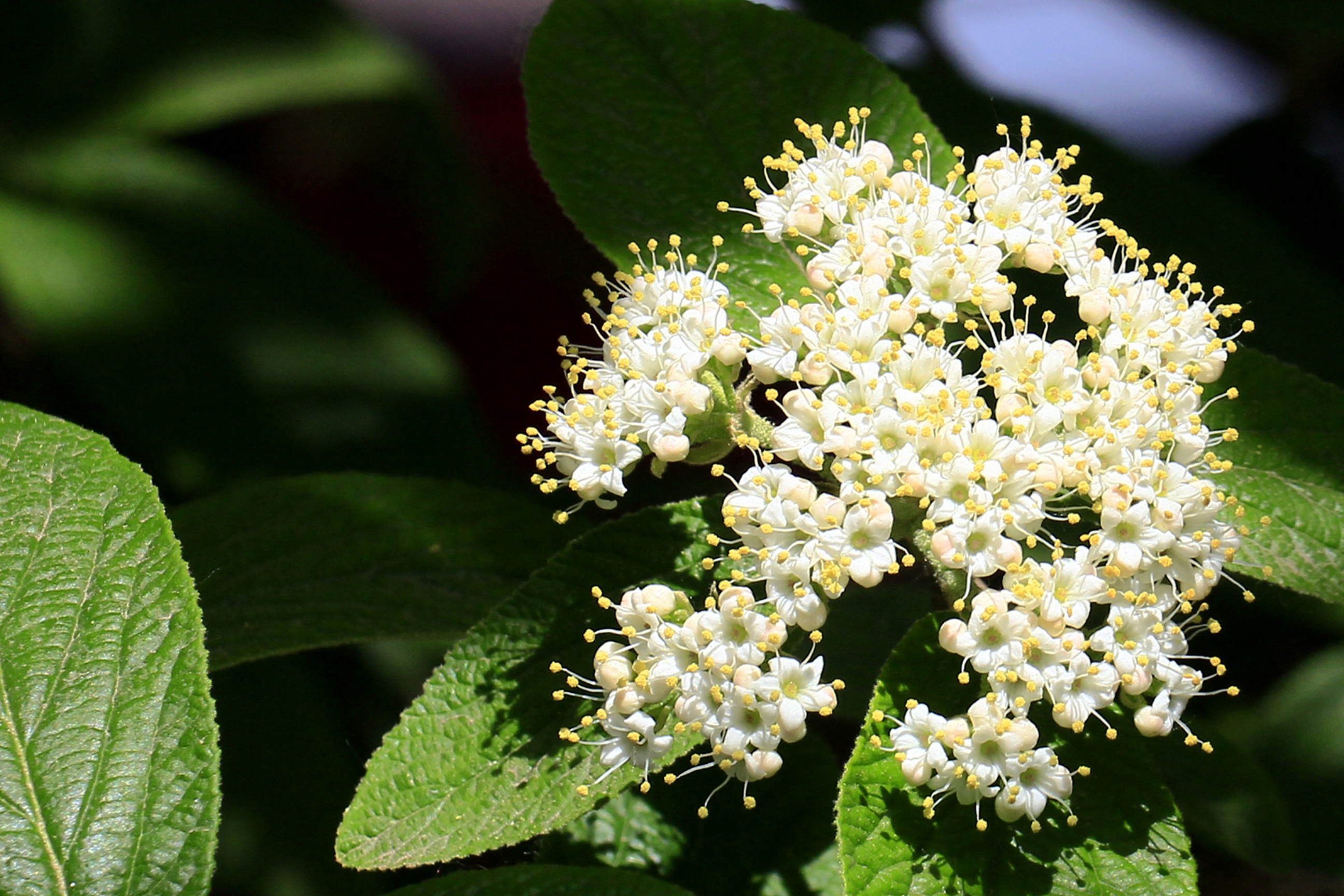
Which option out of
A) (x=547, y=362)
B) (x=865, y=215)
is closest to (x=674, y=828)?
(x=865, y=215)

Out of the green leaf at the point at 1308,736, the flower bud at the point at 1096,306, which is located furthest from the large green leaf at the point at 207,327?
the green leaf at the point at 1308,736

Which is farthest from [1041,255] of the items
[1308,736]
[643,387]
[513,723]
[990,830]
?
[1308,736]

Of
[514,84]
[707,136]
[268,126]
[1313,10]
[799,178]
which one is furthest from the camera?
[514,84]

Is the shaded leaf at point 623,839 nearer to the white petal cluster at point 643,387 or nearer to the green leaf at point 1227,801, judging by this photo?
the white petal cluster at point 643,387

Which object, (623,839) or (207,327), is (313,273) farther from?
(623,839)

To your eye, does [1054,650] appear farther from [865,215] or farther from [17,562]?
[17,562]

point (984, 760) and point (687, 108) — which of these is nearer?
point (984, 760)

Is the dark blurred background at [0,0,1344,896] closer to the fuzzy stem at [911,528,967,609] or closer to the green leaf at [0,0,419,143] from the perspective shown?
the green leaf at [0,0,419,143]
